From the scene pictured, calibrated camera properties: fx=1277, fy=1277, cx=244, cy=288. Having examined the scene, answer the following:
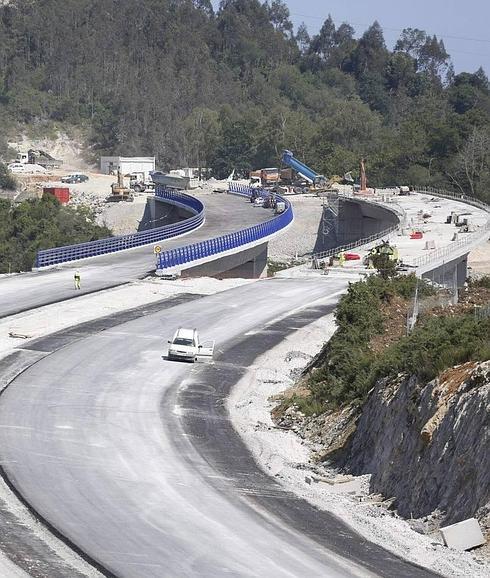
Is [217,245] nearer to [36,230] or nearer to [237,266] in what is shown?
[237,266]

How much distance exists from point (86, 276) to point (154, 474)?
44.0 m

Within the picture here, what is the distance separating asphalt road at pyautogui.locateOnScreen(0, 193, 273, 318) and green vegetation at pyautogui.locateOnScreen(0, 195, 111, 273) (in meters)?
12.1

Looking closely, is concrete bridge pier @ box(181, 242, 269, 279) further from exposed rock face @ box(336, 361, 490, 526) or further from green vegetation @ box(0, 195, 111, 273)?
exposed rock face @ box(336, 361, 490, 526)

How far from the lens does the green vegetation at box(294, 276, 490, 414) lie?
29.2 m

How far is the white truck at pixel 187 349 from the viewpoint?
46.2 meters

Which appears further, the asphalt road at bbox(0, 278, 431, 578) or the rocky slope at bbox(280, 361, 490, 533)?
the rocky slope at bbox(280, 361, 490, 533)

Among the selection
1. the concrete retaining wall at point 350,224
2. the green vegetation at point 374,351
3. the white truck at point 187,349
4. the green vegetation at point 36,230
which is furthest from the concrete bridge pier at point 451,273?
the concrete retaining wall at point 350,224

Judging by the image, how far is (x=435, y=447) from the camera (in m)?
26.1

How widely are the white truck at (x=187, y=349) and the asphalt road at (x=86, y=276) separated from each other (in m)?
13.3

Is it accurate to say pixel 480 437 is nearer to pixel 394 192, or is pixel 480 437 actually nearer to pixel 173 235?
pixel 173 235

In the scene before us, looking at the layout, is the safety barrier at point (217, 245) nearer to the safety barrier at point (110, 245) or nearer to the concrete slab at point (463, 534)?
the safety barrier at point (110, 245)

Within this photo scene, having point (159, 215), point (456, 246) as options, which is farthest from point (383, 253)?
point (159, 215)

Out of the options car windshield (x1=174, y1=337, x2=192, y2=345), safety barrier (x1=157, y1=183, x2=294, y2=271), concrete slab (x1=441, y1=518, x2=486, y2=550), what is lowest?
safety barrier (x1=157, y1=183, x2=294, y2=271)

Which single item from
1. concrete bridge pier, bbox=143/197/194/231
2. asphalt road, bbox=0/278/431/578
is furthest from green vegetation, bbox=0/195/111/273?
asphalt road, bbox=0/278/431/578
